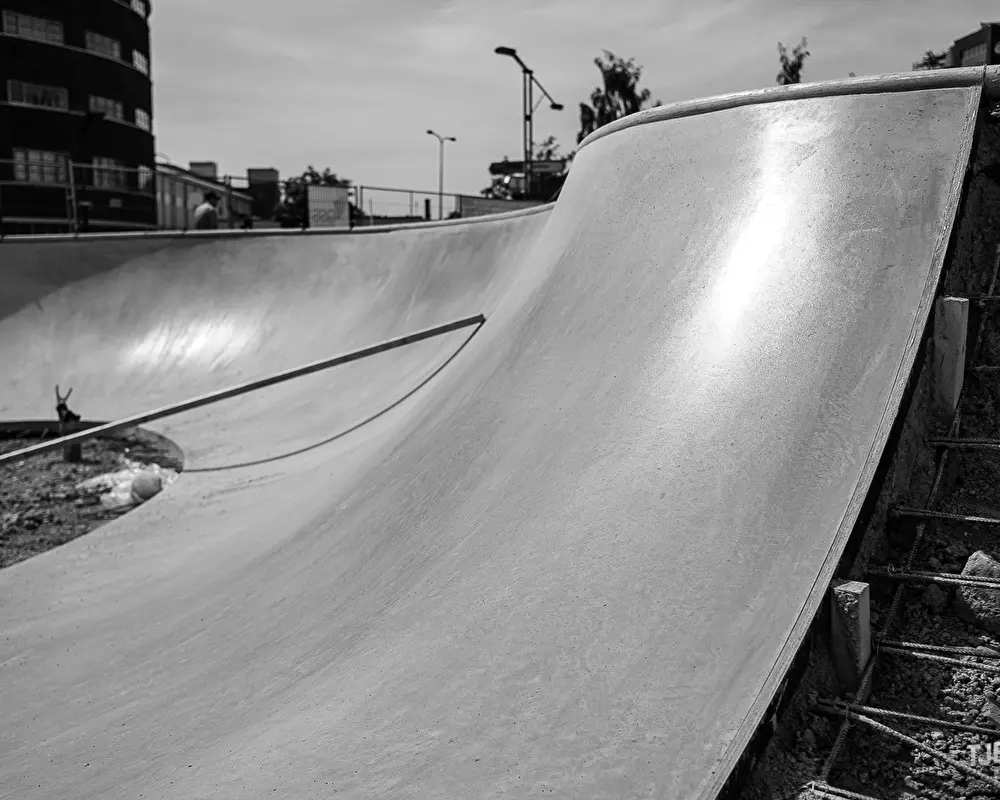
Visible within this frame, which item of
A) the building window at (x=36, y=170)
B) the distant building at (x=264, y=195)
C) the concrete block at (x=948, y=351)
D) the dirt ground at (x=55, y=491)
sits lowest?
the dirt ground at (x=55, y=491)

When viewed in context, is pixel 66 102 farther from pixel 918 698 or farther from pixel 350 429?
pixel 918 698

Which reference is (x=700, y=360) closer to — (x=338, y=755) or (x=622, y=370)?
(x=622, y=370)

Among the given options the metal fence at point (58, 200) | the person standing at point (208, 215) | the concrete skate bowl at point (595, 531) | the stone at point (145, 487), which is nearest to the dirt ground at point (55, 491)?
the stone at point (145, 487)

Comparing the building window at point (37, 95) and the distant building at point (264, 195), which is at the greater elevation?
the building window at point (37, 95)

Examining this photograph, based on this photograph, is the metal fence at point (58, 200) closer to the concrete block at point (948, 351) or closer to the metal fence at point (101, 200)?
the metal fence at point (101, 200)

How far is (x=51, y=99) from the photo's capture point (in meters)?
33.7

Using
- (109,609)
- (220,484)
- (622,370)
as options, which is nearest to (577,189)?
(622,370)

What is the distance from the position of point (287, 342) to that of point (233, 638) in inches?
341

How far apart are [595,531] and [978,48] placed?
2.67 metres

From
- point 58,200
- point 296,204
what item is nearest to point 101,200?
point 58,200


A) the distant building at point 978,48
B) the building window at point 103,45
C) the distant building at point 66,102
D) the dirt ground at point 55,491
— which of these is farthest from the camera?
the building window at point 103,45

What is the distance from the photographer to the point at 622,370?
128 inches

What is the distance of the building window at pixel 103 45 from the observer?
34.8m

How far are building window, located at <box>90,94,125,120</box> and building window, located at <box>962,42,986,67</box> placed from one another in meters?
38.2
